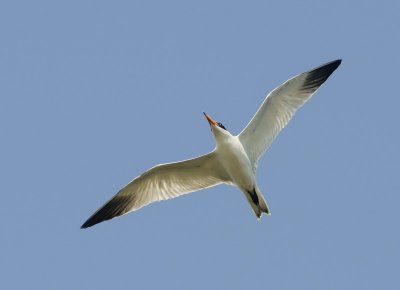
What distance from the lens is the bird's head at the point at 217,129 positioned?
1284 cm

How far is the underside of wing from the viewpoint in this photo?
13273 mm

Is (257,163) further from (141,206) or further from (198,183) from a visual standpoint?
(141,206)

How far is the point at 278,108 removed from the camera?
13523mm

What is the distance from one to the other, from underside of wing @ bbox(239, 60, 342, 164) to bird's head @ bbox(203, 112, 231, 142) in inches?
15.9

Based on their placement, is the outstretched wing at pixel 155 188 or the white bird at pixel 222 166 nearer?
the white bird at pixel 222 166

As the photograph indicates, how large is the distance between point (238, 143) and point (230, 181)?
2.70 ft

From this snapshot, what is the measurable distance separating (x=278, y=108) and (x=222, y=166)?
5.36 ft

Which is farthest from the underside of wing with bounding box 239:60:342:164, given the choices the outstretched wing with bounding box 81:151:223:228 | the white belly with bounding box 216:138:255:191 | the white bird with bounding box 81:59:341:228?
the outstretched wing with bounding box 81:151:223:228

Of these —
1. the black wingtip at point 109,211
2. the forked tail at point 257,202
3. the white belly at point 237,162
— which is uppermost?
the black wingtip at point 109,211

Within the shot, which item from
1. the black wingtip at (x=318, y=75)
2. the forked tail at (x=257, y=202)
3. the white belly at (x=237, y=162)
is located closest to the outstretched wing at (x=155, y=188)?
the white belly at (x=237, y=162)

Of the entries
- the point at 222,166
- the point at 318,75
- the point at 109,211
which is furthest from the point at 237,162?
the point at 109,211

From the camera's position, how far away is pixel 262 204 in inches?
511

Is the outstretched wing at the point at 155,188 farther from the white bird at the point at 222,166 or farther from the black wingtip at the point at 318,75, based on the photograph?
the black wingtip at the point at 318,75

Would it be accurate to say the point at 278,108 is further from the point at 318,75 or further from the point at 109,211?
the point at 109,211
